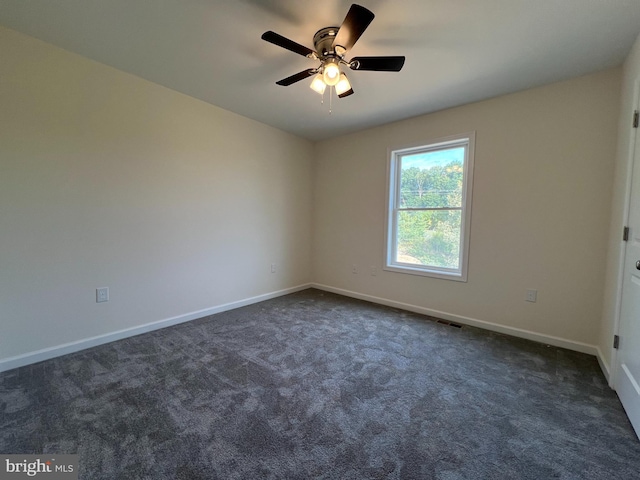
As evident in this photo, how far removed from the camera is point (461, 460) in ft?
4.33

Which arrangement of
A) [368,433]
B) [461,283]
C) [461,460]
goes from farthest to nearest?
[461,283] → [368,433] → [461,460]

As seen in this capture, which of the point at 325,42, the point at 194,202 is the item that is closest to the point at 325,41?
the point at 325,42

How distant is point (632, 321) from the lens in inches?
65.1

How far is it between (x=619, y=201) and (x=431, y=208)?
162 cm

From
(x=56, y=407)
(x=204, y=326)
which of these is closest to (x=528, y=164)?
(x=204, y=326)

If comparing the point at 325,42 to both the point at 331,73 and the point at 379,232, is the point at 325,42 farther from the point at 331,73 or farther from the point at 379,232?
the point at 379,232

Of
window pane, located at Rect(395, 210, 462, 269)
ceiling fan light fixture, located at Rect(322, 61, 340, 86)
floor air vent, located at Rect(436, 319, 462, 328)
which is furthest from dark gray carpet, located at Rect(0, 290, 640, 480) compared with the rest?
ceiling fan light fixture, located at Rect(322, 61, 340, 86)

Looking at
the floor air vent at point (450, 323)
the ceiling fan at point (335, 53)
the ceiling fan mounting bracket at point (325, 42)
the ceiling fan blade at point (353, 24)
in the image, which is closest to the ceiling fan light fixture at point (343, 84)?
the ceiling fan at point (335, 53)

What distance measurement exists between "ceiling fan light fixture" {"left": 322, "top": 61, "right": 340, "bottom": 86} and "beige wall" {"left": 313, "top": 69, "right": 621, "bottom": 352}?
183cm

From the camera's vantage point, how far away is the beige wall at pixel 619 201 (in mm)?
1896

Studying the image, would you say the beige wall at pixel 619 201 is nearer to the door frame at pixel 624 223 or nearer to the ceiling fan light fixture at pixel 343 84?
the door frame at pixel 624 223

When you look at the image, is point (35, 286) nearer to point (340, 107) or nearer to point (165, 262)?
point (165, 262)

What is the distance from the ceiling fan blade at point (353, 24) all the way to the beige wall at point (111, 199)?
6.81 feet

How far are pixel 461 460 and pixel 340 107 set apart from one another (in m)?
3.25
